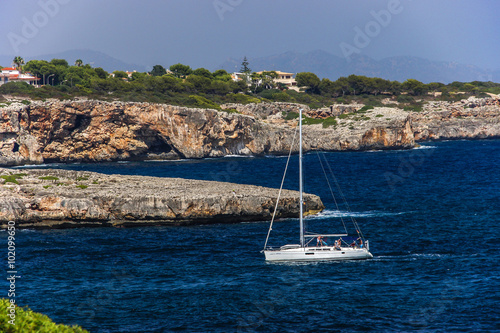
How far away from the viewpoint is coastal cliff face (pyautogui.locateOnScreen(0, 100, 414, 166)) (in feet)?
347

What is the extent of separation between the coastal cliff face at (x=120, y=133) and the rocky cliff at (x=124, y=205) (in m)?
53.4

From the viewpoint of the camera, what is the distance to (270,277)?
37094mm

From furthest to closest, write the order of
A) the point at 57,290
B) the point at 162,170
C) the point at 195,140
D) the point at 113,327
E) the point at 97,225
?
the point at 195,140, the point at 162,170, the point at 97,225, the point at 57,290, the point at 113,327

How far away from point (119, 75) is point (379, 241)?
159 m

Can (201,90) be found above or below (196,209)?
above

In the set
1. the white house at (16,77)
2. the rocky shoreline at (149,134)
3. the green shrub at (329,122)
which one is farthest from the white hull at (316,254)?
the white house at (16,77)

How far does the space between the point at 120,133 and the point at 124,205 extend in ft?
206

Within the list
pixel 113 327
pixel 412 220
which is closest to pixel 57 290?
pixel 113 327

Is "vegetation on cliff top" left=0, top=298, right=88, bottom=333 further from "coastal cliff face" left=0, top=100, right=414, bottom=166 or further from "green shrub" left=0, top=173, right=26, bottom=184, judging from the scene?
"coastal cliff face" left=0, top=100, right=414, bottom=166

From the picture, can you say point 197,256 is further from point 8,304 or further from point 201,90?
point 201,90

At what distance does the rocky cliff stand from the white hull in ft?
40.5

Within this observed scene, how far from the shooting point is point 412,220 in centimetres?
5450

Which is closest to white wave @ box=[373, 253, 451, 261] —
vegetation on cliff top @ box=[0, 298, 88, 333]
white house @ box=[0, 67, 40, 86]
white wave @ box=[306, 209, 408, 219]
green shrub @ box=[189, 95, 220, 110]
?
white wave @ box=[306, 209, 408, 219]

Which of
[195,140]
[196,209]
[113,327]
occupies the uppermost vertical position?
[195,140]
